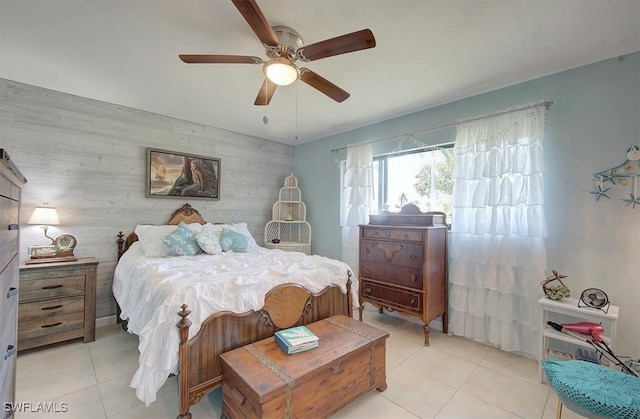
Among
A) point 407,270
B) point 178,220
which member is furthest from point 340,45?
point 178,220

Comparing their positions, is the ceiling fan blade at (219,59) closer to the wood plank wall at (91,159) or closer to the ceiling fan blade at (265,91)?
the ceiling fan blade at (265,91)

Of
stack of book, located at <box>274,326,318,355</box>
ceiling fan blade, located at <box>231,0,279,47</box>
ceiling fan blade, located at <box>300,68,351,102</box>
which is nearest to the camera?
ceiling fan blade, located at <box>231,0,279,47</box>

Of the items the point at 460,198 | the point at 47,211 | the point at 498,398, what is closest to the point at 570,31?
the point at 460,198

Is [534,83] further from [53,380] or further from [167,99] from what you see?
[53,380]

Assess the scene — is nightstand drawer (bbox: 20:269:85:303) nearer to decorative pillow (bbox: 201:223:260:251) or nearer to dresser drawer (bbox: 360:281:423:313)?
decorative pillow (bbox: 201:223:260:251)

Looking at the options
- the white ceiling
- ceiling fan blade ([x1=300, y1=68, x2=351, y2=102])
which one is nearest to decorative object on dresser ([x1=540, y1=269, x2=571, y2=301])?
the white ceiling

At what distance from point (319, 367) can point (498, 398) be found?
4.58ft

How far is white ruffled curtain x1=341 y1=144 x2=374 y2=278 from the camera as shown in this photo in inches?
148

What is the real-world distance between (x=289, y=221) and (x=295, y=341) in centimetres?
294

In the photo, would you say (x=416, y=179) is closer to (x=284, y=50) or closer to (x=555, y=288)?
(x=555, y=288)

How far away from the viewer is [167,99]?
3.08 meters

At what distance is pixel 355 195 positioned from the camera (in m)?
3.85

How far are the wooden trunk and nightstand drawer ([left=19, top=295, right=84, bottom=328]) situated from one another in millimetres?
2051

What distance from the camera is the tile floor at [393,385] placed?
1778 millimetres
